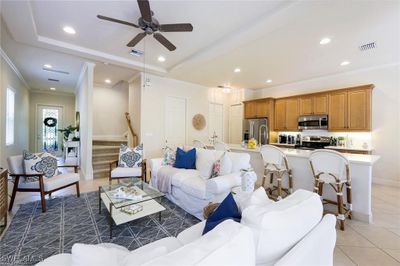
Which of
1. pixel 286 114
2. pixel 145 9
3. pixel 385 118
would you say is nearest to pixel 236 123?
pixel 286 114

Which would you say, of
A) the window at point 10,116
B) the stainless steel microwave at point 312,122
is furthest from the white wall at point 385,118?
the window at point 10,116

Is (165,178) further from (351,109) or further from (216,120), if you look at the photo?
(351,109)

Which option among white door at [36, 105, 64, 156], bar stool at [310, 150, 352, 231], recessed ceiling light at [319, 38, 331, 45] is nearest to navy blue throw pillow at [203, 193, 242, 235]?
bar stool at [310, 150, 352, 231]

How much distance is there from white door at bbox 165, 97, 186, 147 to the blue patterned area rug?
3012mm

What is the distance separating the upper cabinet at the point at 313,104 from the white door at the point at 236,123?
2173mm

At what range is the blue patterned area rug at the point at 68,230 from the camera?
6.35ft

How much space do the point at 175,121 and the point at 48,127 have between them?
21.4 feet

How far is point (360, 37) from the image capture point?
3223 millimetres

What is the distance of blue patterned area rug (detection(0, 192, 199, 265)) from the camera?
194 cm

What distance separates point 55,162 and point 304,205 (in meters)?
3.81

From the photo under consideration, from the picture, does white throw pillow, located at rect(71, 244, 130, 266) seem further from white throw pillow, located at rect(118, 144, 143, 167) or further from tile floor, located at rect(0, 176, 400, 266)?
white throw pillow, located at rect(118, 144, 143, 167)

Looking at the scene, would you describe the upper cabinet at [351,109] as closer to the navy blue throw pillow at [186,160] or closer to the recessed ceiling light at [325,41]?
the recessed ceiling light at [325,41]

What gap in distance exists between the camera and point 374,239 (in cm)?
220

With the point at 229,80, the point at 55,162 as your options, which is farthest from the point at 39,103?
the point at 229,80
